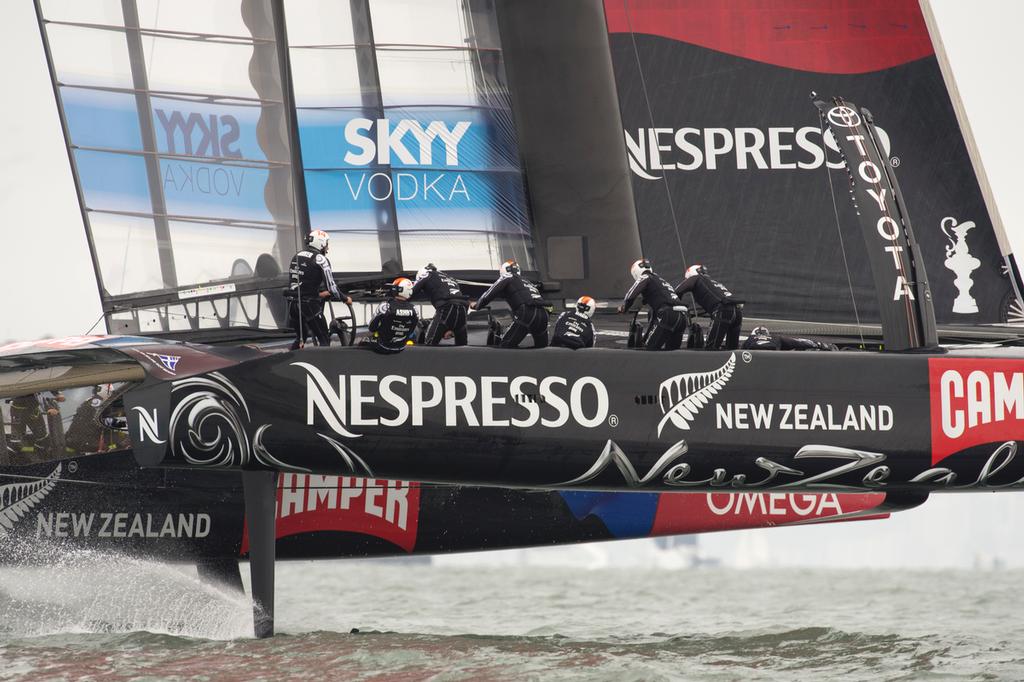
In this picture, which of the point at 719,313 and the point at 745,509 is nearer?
the point at 719,313

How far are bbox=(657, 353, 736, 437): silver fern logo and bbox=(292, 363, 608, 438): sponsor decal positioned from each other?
0.98ft

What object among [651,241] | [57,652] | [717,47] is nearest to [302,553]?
[57,652]

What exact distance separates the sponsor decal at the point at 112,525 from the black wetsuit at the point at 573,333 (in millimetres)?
2595

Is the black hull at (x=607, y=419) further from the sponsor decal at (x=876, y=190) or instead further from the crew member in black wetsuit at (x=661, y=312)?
the sponsor decal at (x=876, y=190)

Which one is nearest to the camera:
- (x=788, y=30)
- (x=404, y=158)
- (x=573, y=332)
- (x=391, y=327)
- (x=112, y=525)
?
(x=391, y=327)

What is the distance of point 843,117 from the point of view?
295 inches

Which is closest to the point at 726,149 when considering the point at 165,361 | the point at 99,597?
the point at 165,361

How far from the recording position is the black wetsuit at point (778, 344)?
704 cm

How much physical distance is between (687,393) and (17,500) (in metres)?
3.82

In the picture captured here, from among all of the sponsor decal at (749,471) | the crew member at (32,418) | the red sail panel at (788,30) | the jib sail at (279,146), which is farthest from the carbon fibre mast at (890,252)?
the crew member at (32,418)

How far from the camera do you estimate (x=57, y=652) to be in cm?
697

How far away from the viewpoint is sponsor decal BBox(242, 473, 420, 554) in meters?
7.99

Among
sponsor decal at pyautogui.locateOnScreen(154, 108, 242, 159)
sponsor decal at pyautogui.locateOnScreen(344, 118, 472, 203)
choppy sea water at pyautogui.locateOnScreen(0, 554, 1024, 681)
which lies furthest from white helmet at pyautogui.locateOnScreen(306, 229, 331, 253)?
choppy sea water at pyautogui.locateOnScreen(0, 554, 1024, 681)

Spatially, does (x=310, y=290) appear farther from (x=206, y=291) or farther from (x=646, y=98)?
(x=646, y=98)
